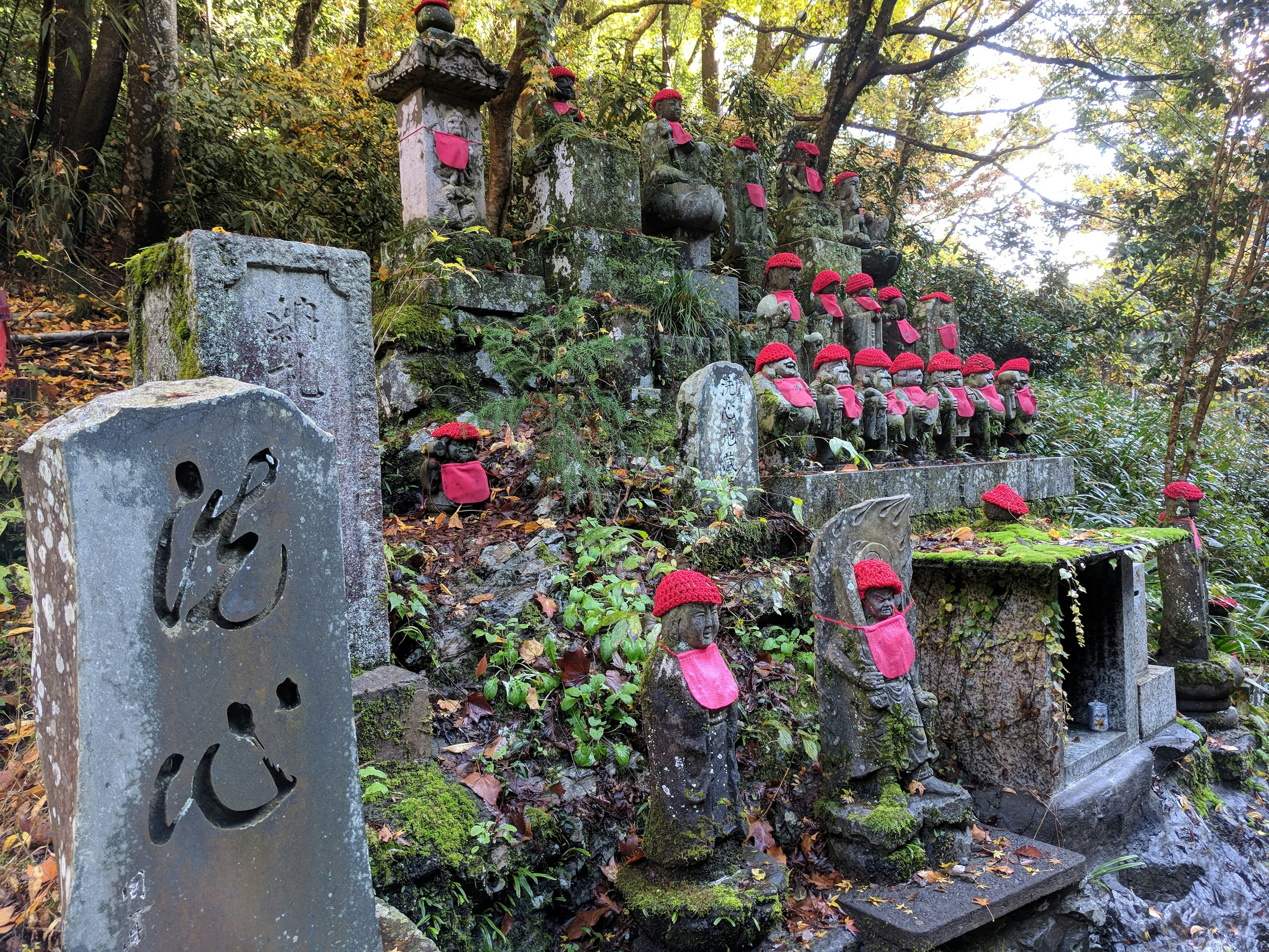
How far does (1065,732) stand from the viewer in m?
4.86

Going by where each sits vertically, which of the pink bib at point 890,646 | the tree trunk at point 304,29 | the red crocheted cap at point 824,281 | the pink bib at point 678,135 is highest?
the tree trunk at point 304,29

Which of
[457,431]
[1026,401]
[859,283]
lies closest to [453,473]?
[457,431]

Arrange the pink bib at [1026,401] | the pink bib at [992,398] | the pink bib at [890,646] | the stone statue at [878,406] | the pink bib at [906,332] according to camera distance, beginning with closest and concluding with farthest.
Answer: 1. the pink bib at [890,646]
2. the stone statue at [878,406]
3. the pink bib at [992,398]
4. the pink bib at [1026,401]
5. the pink bib at [906,332]

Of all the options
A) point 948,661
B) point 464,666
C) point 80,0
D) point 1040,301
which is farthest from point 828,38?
point 464,666

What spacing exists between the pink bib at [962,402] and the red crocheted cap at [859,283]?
2740 mm

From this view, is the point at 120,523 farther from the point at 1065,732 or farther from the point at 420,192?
the point at 420,192

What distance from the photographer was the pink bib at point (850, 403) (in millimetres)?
6527

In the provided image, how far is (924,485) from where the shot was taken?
22.3 feet

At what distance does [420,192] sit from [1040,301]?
40.1 feet

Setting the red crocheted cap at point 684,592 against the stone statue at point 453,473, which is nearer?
the red crocheted cap at point 684,592

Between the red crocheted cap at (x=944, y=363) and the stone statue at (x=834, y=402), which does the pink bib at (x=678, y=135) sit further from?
the red crocheted cap at (x=944, y=363)

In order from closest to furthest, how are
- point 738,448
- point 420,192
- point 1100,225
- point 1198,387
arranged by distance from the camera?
point 738,448
point 420,192
point 1198,387
point 1100,225

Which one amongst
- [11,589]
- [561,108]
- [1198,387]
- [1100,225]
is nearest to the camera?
[11,589]

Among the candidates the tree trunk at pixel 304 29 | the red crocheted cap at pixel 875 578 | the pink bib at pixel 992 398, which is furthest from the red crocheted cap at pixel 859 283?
the tree trunk at pixel 304 29
